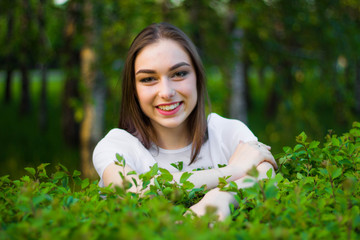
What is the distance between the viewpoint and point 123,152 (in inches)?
100

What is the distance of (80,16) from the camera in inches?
246

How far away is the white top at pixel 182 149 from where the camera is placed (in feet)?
8.47

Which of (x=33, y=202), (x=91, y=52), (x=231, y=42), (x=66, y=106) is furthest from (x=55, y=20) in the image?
(x=33, y=202)

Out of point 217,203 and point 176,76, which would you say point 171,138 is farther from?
point 217,203

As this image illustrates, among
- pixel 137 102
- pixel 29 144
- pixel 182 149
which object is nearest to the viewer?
pixel 182 149

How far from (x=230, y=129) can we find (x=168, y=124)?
493 millimetres

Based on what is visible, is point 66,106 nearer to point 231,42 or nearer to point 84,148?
Answer: point 84,148

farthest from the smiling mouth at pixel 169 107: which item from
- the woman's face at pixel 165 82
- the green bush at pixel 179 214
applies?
the green bush at pixel 179 214

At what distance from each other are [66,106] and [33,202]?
31.4 ft

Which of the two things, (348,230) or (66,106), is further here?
(66,106)

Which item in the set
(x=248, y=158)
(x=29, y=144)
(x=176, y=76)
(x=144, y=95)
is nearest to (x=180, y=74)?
(x=176, y=76)

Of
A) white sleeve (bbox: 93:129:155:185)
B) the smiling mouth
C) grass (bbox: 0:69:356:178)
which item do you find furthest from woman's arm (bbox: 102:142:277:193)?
grass (bbox: 0:69:356:178)

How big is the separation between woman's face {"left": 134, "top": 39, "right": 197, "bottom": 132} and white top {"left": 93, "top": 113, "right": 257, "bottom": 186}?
9.5 inches

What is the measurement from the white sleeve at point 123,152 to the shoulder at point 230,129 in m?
0.59
